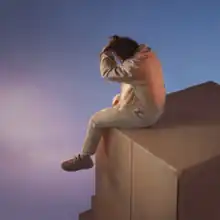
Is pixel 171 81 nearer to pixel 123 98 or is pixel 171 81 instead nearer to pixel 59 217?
pixel 59 217

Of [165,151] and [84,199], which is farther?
[84,199]

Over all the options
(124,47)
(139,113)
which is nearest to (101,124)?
(139,113)

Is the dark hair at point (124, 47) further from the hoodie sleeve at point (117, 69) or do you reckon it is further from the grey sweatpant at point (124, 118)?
the grey sweatpant at point (124, 118)

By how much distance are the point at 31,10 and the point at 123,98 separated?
1155 mm

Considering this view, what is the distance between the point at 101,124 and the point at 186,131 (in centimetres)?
23

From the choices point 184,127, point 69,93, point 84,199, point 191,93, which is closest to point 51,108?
point 69,93

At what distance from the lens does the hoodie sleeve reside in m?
1.42

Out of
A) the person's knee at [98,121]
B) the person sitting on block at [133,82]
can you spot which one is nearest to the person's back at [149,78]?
the person sitting on block at [133,82]

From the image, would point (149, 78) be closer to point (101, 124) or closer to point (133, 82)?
point (133, 82)

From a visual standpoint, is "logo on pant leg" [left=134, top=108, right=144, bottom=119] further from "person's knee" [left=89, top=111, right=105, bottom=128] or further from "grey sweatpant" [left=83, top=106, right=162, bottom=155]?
"person's knee" [left=89, top=111, right=105, bottom=128]

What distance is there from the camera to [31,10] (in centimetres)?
250

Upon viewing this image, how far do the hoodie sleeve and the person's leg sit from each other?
0.09 m

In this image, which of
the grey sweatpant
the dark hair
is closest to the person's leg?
the grey sweatpant

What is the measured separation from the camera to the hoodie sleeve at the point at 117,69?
142cm
